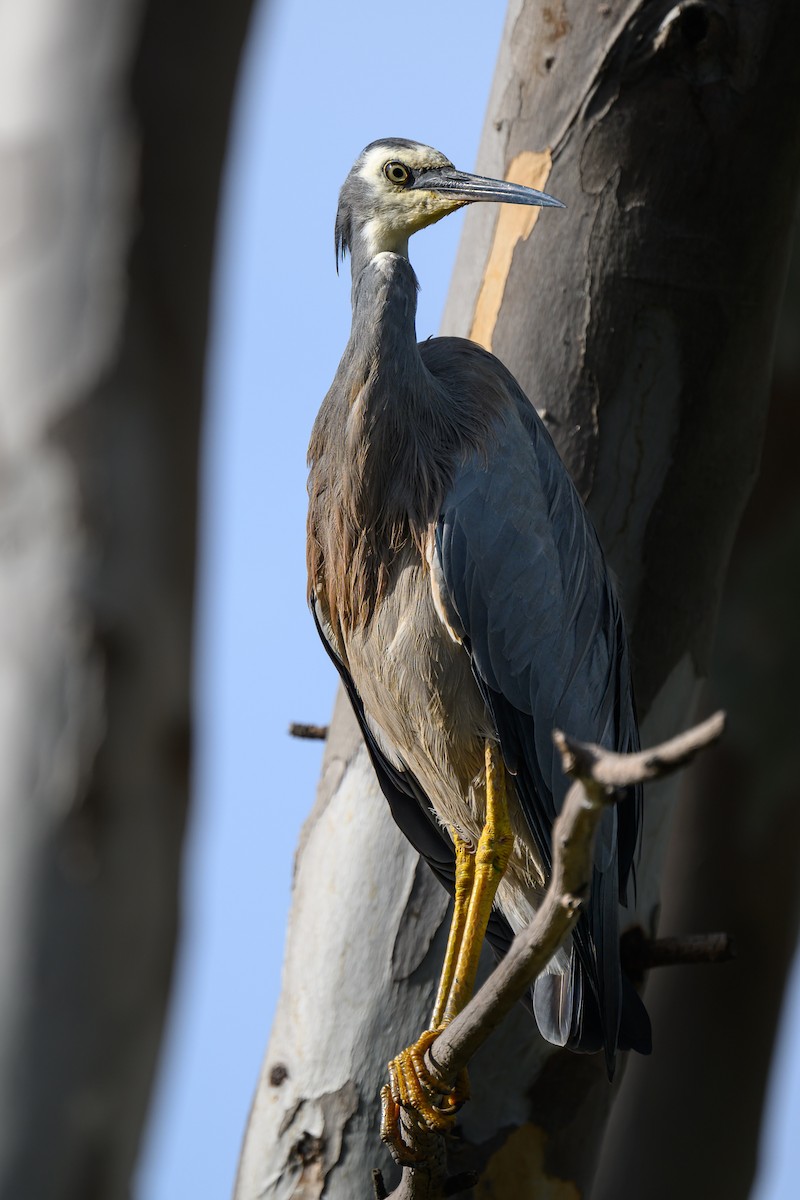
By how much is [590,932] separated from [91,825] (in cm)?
192

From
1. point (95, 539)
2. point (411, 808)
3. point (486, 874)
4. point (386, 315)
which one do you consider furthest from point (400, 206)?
point (95, 539)

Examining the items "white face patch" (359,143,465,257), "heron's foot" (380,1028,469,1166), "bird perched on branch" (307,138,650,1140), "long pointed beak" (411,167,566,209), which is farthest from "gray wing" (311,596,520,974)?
"long pointed beak" (411,167,566,209)

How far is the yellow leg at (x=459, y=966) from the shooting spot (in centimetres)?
261

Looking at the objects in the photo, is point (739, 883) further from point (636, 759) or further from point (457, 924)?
point (636, 759)

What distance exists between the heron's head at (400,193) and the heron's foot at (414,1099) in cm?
174

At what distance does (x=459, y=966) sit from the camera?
270cm

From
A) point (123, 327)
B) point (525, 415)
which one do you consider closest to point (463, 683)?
point (525, 415)

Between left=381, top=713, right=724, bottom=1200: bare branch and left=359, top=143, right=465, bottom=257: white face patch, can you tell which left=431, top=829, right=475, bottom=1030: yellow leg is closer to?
left=381, top=713, right=724, bottom=1200: bare branch

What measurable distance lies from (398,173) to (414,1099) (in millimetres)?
2005

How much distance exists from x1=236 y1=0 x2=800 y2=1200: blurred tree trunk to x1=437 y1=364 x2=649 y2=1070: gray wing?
0.21 meters

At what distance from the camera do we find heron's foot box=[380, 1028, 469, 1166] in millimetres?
2592

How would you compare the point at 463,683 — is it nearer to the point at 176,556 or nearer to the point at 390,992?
the point at 390,992

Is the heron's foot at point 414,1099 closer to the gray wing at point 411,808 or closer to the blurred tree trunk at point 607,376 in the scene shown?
the blurred tree trunk at point 607,376

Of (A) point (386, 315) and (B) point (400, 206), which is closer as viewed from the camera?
(A) point (386, 315)
